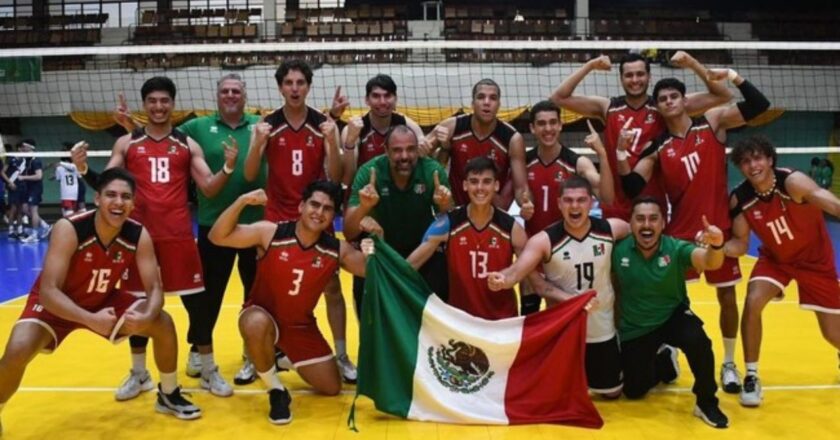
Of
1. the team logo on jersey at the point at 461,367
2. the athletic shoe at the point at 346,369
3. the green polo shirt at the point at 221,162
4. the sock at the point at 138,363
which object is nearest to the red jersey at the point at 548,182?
the team logo on jersey at the point at 461,367

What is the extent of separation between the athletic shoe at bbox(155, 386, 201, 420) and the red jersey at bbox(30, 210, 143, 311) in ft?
2.47

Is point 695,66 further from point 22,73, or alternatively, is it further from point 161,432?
point 22,73

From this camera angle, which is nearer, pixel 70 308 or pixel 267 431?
pixel 70 308

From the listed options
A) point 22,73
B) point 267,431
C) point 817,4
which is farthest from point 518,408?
point 817,4

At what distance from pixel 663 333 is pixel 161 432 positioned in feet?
11.0

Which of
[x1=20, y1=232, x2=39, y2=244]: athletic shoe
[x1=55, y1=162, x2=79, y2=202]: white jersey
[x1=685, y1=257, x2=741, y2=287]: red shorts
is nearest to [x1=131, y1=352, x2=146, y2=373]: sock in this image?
[x1=685, y1=257, x2=741, y2=287]: red shorts

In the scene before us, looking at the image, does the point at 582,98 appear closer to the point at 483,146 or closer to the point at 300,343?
the point at 483,146

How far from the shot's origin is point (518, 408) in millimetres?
4598

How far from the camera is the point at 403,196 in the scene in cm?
536

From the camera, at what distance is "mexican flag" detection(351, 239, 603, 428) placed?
Answer: 4.59 m

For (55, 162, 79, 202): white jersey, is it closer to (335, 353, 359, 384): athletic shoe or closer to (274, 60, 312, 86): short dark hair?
(274, 60, 312, 86): short dark hair

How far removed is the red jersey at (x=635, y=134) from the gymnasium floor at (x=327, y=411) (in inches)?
56.0

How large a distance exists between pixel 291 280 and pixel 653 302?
2.48m

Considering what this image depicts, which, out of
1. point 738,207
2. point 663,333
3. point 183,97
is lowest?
point 663,333
